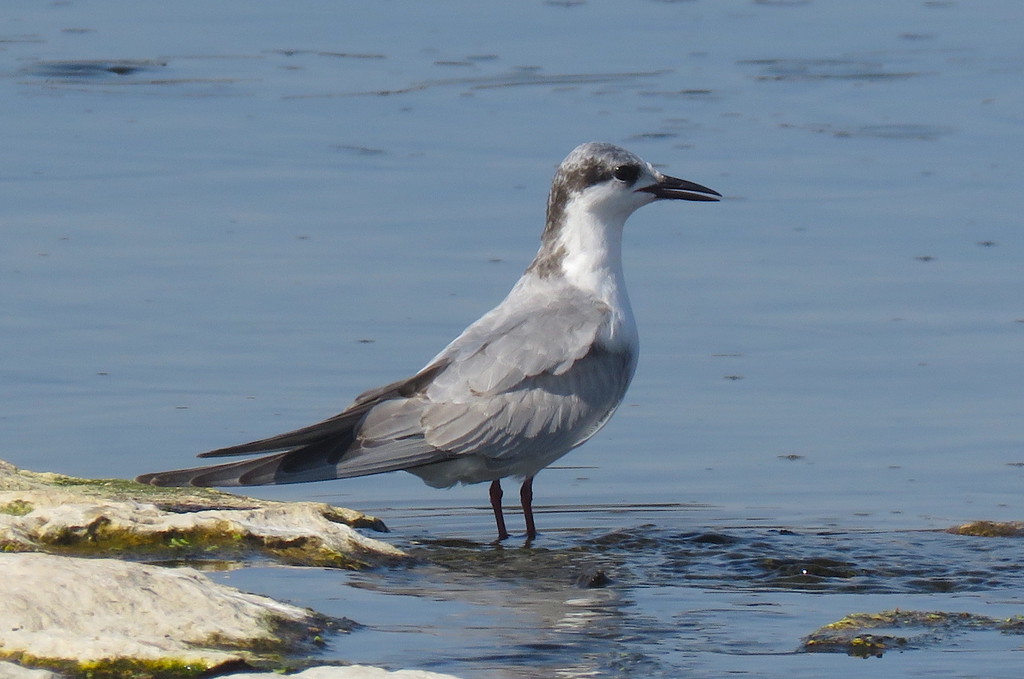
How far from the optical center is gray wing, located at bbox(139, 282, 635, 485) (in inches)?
296

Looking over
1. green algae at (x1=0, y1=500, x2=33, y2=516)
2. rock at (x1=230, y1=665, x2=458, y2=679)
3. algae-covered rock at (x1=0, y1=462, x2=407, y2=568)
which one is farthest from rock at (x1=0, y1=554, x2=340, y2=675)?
green algae at (x1=0, y1=500, x2=33, y2=516)

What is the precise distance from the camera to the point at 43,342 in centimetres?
941

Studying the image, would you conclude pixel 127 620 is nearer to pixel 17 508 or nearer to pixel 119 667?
pixel 119 667

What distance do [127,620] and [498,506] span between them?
8.88 ft

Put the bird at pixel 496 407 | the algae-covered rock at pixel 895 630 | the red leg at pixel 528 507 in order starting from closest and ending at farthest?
the algae-covered rock at pixel 895 630, the bird at pixel 496 407, the red leg at pixel 528 507

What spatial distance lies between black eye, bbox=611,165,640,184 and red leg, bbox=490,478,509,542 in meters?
1.44

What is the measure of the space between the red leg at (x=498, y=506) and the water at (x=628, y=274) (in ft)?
0.33

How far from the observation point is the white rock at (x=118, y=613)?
5090 millimetres

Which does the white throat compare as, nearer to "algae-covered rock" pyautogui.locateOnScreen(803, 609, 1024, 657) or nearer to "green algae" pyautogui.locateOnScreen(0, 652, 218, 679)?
"algae-covered rock" pyautogui.locateOnScreen(803, 609, 1024, 657)

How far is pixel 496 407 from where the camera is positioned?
304 inches

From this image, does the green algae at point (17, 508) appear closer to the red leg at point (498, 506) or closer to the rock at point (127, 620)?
the rock at point (127, 620)

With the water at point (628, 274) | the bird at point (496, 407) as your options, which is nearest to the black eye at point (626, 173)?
the bird at point (496, 407)

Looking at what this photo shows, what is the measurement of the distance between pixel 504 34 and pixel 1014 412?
7.76 m

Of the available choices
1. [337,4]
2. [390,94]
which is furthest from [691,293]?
[337,4]
